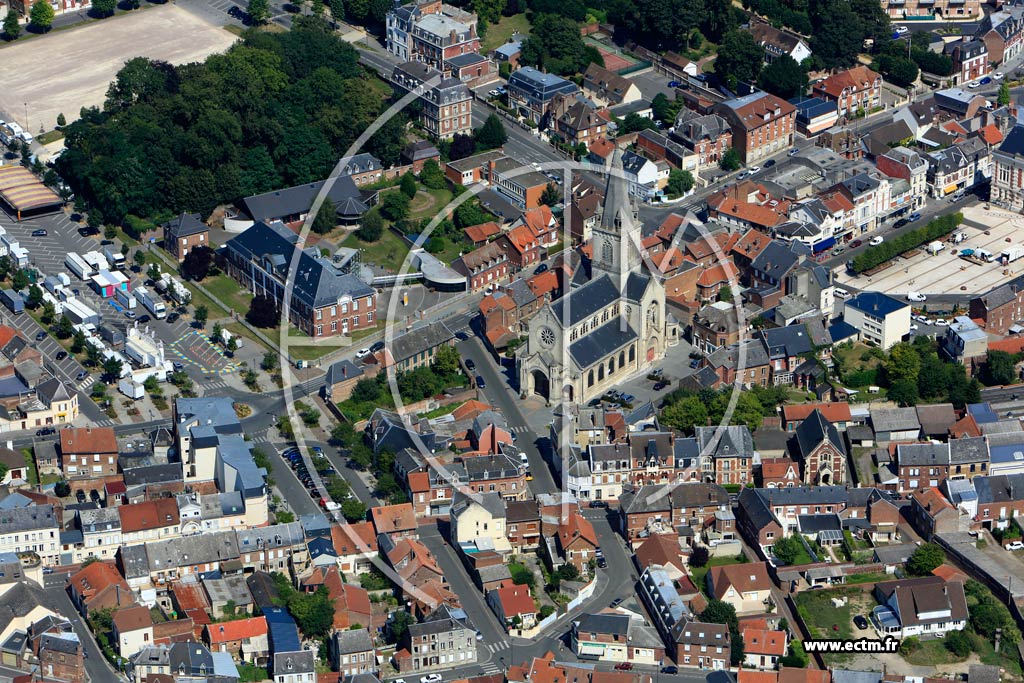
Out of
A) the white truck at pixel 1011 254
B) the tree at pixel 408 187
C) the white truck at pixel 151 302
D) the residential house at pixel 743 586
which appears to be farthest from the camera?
the tree at pixel 408 187

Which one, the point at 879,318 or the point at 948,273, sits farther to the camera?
the point at 948,273

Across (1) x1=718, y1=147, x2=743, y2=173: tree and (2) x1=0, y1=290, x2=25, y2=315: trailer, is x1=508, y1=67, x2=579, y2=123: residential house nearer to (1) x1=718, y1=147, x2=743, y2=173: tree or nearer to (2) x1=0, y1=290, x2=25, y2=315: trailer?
(1) x1=718, y1=147, x2=743, y2=173: tree

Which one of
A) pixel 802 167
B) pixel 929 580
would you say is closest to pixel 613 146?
pixel 802 167

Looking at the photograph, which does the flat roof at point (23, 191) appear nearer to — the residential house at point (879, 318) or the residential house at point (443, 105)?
the residential house at point (443, 105)

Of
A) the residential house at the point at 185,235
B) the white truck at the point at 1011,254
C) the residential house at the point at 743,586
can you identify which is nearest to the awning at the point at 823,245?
the white truck at the point at 1011,254

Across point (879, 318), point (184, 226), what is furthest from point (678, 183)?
point (184, 226)

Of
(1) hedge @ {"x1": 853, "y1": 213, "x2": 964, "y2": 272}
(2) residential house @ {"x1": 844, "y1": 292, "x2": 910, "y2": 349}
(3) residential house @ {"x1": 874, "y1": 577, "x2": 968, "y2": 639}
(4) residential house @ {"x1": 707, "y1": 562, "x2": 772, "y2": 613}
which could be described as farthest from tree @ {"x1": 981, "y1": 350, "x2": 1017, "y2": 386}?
(4) residential house @ {"x1": 707, "y1": 562, "x2": 772, "y2": 613}

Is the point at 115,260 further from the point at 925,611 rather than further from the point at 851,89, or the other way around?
the point at 925,611
